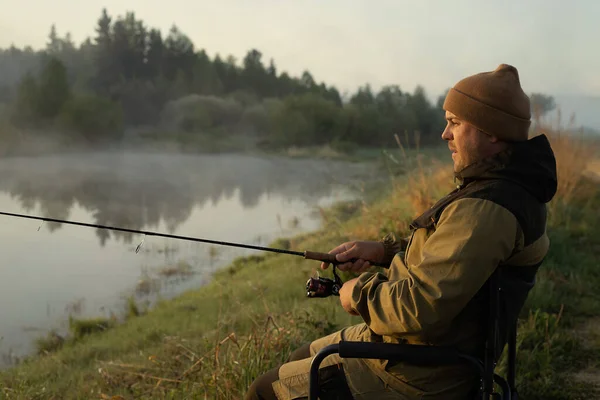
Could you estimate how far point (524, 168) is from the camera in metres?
1.70

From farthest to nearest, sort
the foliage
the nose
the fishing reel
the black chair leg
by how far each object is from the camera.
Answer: the foliage < the fishing reel < the nose < the black chair leg

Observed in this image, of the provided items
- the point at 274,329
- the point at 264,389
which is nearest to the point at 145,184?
the point at 274,329

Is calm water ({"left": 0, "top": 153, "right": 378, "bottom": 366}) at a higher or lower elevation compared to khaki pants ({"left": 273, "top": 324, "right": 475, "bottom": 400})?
lower

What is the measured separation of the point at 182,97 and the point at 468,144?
39.4 metres

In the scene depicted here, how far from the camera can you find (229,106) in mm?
41188

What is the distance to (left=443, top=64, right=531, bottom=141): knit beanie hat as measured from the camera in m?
1.77

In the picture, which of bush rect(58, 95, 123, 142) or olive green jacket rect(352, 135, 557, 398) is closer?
olive green jacket rect(352, 135, 557, 398)

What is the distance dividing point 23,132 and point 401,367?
28.6 meters

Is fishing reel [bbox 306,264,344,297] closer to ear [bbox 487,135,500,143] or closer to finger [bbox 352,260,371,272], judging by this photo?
finger [bbox 352,260,371,272]

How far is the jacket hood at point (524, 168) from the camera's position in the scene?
1.69 m

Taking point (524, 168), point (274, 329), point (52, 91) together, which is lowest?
point (274, 329)

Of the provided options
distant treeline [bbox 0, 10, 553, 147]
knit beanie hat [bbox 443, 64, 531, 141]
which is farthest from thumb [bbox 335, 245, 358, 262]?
distant treeline [bbox 0, 10, 553, 147]

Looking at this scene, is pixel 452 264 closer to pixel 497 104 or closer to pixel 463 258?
pixel 463 258

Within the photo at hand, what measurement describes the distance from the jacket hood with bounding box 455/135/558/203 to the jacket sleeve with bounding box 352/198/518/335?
0.43ft
